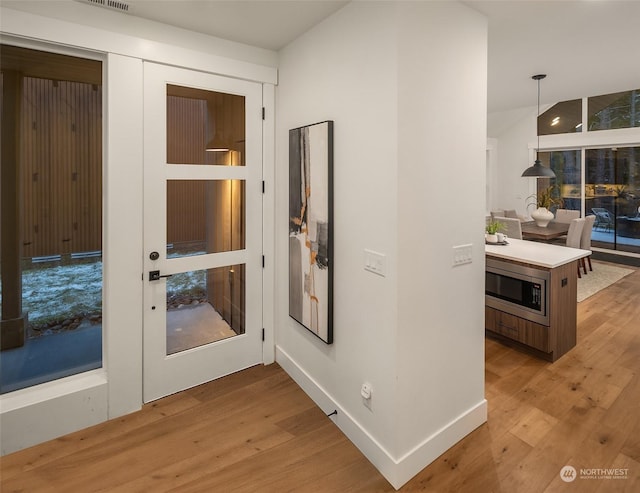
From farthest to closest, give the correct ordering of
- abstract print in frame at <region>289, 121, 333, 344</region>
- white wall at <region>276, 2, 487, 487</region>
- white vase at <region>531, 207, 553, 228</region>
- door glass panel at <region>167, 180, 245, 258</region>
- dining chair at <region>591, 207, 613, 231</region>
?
dining chair at <region>591, 207, 613, 231</region>
white vase at <region>531, 207, 553, 228</region>
door glass panel at <region>167, 180, 245, 258</region>
abstract print in frame at <region>289, 121, 333, 344</region>
white wall at <region>276, 2, 487, 487</region>

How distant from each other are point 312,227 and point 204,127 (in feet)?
3.66

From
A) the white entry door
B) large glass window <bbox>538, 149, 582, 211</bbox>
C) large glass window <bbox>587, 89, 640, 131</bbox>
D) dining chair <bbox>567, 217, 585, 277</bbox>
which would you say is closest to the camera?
the white entry door

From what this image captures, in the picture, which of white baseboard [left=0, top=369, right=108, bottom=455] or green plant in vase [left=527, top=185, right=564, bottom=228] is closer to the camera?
white baseboard [left=0, top=369, right=108, bottom=455]

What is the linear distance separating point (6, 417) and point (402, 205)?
8.22ft

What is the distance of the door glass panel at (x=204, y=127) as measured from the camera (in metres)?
2.61

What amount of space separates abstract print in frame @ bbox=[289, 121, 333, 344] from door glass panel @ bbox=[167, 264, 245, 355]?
469 millimetres

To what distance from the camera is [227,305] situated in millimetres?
2975

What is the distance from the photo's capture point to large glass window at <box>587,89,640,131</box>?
6297 mm

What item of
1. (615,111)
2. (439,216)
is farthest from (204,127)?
(615,111)

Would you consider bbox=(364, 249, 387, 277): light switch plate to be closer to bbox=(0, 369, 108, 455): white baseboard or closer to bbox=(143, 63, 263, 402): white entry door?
bbox=(143, 63, 263, 402): white entry door

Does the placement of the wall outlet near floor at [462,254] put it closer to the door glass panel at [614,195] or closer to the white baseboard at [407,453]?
the white baseboard at [407,453]

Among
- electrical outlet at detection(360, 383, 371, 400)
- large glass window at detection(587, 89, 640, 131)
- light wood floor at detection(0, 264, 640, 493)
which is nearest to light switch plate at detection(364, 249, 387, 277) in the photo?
electrical outlet at detection(360, 383, 371, 400)

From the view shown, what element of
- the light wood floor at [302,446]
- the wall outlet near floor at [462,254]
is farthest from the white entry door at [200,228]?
the wall outlet near floor at [462,254]

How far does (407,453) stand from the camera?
1.98 meters
